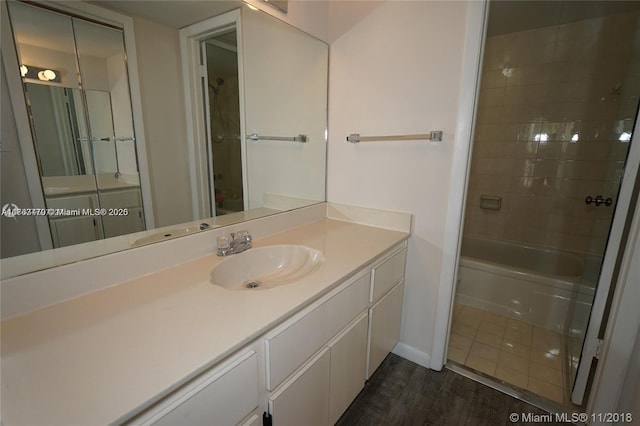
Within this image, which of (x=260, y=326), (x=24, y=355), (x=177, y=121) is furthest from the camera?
(x=177, y=121)

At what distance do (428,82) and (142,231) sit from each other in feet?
4.88

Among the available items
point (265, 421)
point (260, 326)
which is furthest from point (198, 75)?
point (265, 421)

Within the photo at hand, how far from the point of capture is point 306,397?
98 cm

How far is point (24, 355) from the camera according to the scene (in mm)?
623

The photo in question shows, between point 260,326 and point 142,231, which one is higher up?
point 142,231

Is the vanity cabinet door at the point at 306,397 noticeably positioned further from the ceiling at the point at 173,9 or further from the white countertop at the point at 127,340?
the ceiling at the point at 173,9

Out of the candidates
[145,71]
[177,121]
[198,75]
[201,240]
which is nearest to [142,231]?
[201,240]

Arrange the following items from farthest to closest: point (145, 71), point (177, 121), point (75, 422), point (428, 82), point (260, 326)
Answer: point (428, 82)
point (177, 121)
point (145, 71)
point (260, 326)
point (75, 422)

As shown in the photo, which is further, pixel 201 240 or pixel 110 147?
pixel 201 240

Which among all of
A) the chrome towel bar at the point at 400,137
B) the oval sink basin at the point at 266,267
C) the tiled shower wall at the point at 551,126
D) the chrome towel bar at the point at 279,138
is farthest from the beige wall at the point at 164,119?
the tiled shower wall at the point at 551,126

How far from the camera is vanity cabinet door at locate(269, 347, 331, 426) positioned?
0.86 m

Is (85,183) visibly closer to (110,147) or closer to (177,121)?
(110,147)

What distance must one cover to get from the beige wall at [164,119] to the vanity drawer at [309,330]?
2.21 feet

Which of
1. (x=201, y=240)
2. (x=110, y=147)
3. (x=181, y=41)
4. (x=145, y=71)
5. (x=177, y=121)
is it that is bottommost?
(x=201, y=240)
